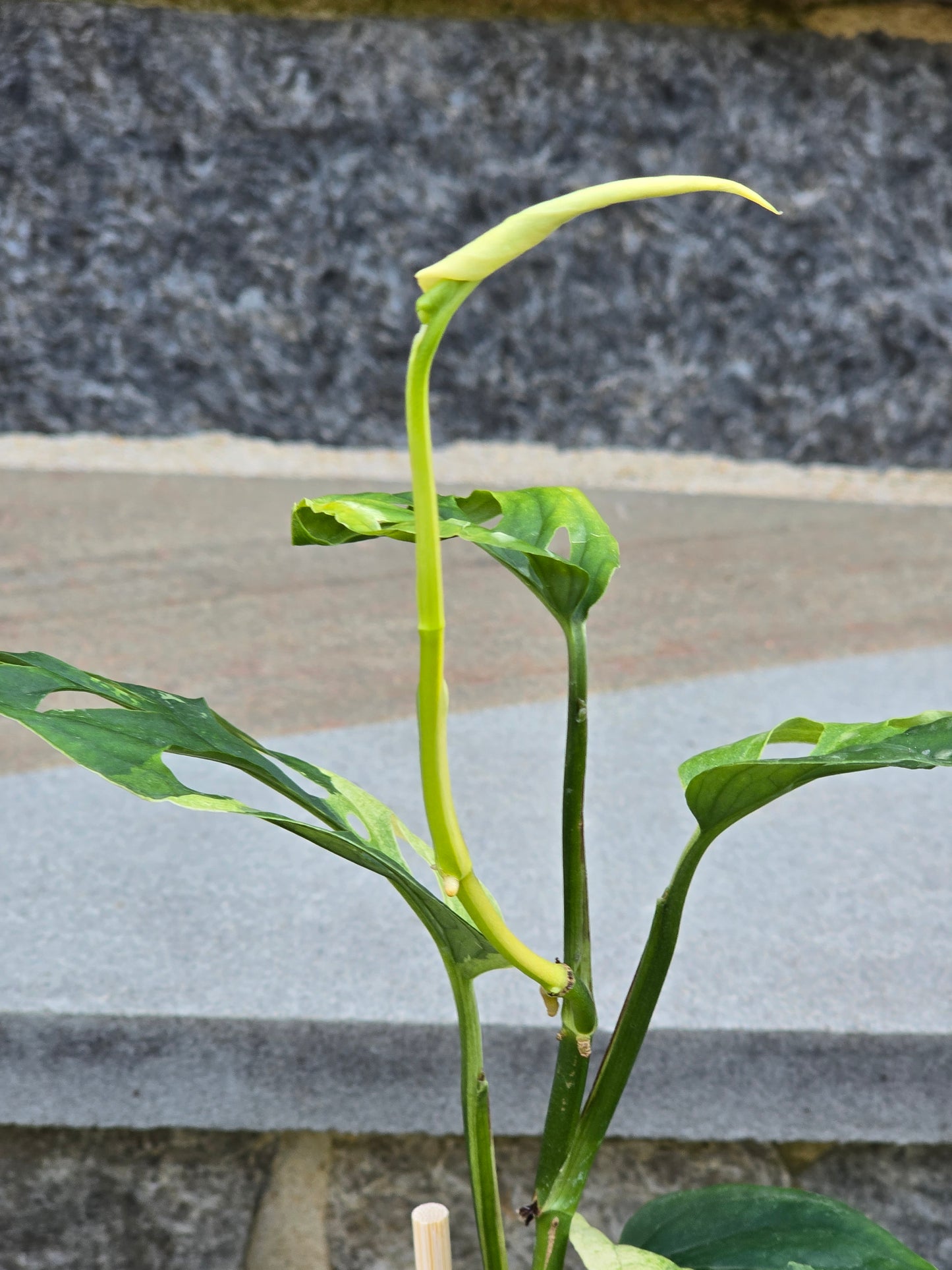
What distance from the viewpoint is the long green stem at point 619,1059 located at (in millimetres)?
344

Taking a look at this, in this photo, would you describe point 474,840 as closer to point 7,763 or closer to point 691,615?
point 7,763

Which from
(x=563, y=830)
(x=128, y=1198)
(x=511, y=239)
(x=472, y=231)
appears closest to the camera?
(x=511, y=239)

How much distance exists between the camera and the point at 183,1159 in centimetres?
66

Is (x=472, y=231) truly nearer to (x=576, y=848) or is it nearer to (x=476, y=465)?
(x=476, y=465)

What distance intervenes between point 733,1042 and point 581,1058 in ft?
1.01

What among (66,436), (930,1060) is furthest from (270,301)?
(930,1060)

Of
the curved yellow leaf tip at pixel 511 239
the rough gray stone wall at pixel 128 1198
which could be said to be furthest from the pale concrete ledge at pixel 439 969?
the curved yellow leaf tip at pixel 511 239

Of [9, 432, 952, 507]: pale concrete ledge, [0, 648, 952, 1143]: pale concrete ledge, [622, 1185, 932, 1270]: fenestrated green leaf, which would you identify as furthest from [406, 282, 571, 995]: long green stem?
[9, 432, 952, 507]: pale concrete ledge

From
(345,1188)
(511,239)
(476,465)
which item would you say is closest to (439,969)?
(345,1188)

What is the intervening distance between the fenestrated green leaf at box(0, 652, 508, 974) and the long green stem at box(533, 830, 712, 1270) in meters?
0.04

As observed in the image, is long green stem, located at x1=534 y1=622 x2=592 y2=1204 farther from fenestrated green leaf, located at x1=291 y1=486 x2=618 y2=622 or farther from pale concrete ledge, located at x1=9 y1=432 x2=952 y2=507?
pale concrete ledge, located at x1=9 y1=432 x2=952 y2=507

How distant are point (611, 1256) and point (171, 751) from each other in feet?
0.64

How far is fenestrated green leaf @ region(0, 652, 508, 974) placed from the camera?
0.31 metres

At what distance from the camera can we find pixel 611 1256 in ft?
1.12
